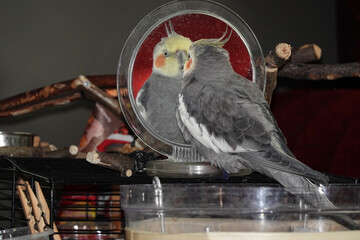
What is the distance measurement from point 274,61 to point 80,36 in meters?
1.10

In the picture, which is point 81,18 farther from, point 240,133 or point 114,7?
point 240,133

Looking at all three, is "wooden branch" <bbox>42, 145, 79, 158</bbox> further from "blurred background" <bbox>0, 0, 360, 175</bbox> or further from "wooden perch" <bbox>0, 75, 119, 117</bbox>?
"blurred background" <bbox>0, 0, 360, 175</bbox>

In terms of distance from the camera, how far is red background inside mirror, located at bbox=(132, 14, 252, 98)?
77cm

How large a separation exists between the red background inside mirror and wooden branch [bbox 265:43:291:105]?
4 cm

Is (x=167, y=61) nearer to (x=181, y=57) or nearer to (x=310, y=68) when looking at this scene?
(x=181, y=57)

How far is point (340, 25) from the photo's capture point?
6.04 ft

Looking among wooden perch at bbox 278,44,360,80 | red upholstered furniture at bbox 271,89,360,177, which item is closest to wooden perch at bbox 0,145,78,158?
wooden perch at bbox 278,44,360,80

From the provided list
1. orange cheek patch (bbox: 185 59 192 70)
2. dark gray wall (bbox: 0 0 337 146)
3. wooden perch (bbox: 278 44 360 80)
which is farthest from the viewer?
dark gray wall (bbox: 0 0 337 146)

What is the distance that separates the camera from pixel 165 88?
78cm

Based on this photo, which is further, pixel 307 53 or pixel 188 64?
pixel 307 53

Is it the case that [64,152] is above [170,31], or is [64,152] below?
below

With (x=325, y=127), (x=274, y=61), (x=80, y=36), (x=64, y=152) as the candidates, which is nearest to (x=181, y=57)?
(x=274, y=61)

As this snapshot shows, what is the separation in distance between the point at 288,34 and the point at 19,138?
1.08m

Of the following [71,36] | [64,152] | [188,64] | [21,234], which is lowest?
[21,234]
